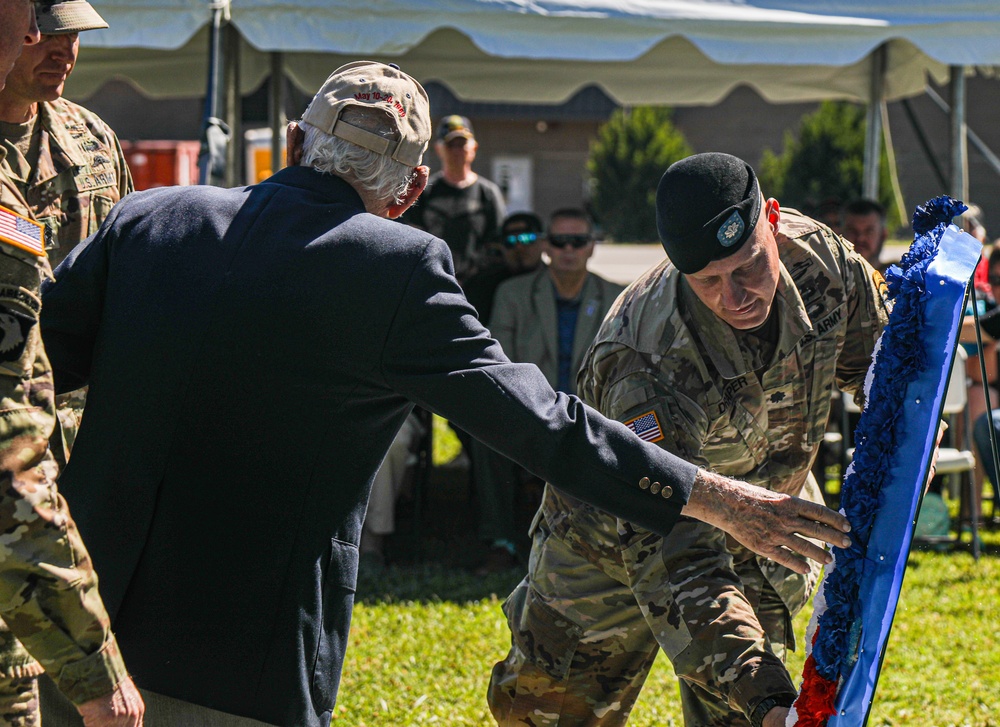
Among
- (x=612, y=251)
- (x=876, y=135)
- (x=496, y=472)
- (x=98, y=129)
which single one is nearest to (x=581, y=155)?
(x=612, y=251)

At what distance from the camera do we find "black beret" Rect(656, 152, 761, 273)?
2426 mm

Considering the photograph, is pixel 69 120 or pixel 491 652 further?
pixel 491 652

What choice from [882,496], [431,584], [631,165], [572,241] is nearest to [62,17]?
[882,496]

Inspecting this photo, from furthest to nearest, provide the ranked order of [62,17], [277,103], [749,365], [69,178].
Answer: [277,103], [69,178], [62,17], [749,365]

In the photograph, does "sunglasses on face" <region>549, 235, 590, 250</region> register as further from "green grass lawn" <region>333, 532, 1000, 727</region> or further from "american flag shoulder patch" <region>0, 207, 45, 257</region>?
"american flag shoulder patch" <region>0, 207, 45, 257</region>

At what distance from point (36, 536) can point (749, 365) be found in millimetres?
1666

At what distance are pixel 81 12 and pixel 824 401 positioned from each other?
2271 millimetres

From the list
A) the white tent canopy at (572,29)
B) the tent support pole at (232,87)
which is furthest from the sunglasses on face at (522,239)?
the tent support pole at (232,87)

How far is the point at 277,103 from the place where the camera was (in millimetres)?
8086

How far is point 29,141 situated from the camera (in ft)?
10.5

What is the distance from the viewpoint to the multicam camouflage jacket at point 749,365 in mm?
2568

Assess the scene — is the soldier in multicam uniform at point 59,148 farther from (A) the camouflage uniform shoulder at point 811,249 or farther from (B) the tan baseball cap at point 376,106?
(A) the camouflage uniform shoulder at point 811,249

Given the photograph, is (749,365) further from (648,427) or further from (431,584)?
(431,584)

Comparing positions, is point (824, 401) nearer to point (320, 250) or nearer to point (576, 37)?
point (320, 250)
